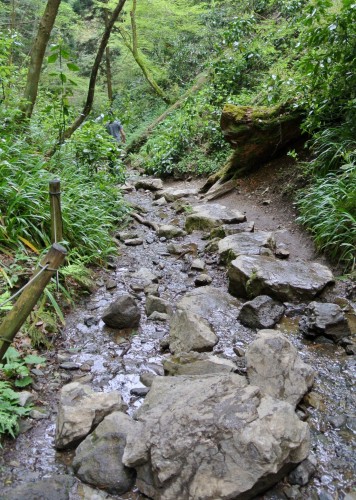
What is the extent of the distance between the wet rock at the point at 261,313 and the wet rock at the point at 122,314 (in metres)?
1.13

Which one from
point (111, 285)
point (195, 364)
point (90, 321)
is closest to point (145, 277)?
point (111, 285)

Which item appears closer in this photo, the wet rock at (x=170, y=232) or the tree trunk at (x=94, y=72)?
the tree trunk at (x=94, y=72)

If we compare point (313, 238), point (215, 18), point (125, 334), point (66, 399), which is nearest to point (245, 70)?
point (215, 18)

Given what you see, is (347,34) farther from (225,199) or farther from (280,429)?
(280,429)

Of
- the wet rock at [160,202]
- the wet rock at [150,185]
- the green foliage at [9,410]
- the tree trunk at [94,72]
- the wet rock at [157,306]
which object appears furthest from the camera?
the wet rock at [150,185]

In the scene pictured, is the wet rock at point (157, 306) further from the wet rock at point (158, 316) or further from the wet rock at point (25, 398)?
Result: the wet rock at point (25, 398)

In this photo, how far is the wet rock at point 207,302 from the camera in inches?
173

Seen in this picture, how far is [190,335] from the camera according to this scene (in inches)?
147

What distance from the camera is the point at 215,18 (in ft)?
54.4

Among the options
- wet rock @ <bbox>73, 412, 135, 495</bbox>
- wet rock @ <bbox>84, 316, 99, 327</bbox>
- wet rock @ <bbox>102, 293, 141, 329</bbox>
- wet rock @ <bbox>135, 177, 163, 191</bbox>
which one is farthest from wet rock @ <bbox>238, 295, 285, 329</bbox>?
wet rock @ <bbox>135, 177, 163, 191</bbox>

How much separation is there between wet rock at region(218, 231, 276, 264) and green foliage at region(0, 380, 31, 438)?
3.38 meters

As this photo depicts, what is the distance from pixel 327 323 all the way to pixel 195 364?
56.1 inches

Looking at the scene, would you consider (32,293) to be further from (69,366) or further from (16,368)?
(69,366)

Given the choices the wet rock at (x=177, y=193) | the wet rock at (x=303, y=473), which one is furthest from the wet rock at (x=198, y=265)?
the wet rock at (x=177, y=193)
